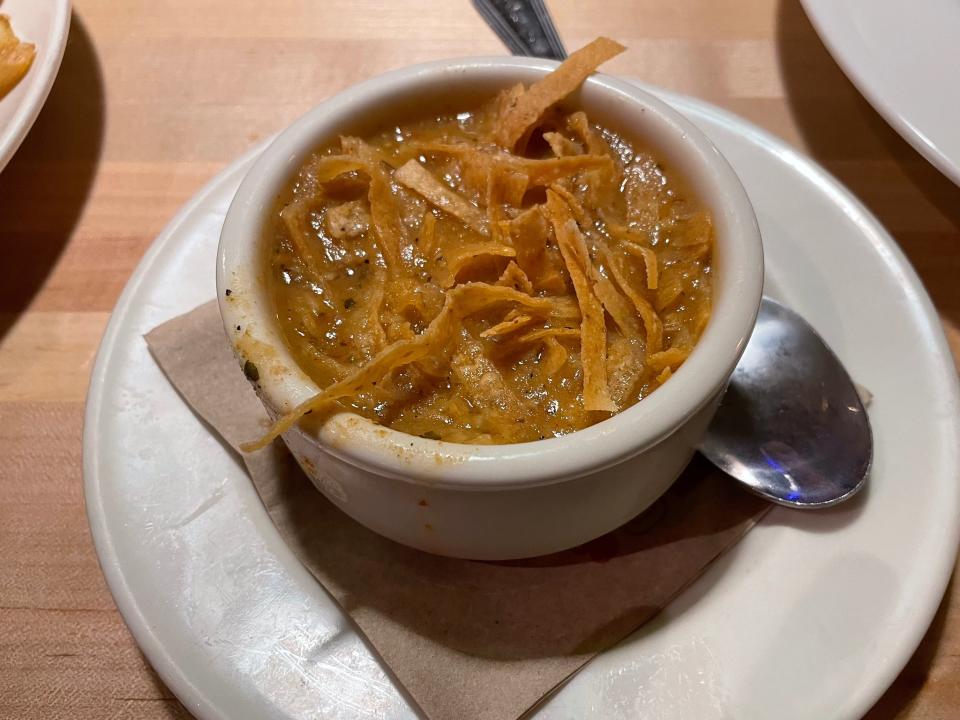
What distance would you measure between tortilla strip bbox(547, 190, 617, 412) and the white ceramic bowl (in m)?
0.04

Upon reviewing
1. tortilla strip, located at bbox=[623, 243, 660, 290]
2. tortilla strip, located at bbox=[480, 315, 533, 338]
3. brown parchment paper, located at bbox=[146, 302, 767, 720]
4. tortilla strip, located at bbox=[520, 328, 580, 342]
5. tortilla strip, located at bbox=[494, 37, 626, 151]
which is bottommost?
brown parchment paper, located at bbox=[146, 302, 767, 720]

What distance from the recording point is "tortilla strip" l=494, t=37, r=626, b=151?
1051 mm

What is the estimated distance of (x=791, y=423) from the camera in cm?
109

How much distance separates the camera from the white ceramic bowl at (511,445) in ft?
2.52

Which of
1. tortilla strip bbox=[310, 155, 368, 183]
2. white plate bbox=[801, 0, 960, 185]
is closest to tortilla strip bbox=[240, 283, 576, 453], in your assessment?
tortilla strip bbox=[310, 155, 368, 183]

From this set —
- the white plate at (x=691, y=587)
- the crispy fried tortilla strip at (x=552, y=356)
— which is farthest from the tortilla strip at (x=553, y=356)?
the white plate at (x=691, y=587)

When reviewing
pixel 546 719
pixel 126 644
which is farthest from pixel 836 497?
pixel 126 644

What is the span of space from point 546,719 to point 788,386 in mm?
571

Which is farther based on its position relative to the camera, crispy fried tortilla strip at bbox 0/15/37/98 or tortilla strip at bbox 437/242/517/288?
crispy fried tortilla strip at bbox 0/15/37/98

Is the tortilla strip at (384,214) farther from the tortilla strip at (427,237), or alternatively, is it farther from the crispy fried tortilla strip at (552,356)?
the crispy fried tortilla strip at (552,356)

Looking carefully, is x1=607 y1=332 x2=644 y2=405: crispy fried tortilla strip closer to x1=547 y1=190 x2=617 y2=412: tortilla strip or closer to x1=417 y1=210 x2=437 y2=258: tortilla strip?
x1=547 y1=190 x2=617 y2=412: tortilla strip

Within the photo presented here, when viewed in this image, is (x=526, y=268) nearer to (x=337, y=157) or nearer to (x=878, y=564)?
(x=337, y=157)

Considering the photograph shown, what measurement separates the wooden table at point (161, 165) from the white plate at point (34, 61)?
163 mm

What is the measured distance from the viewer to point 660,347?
0.90 metres
